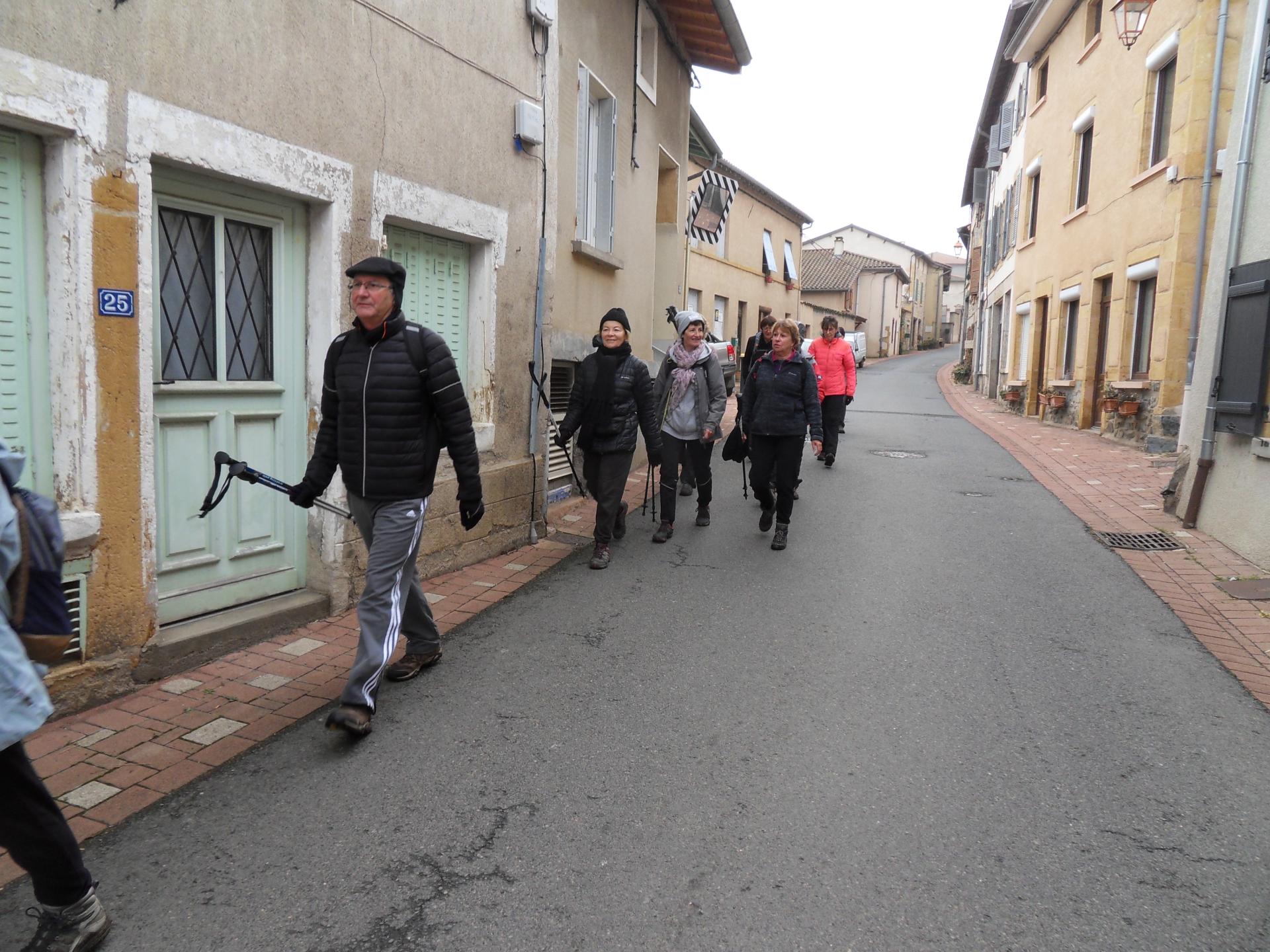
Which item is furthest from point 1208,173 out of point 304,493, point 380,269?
point 304,493

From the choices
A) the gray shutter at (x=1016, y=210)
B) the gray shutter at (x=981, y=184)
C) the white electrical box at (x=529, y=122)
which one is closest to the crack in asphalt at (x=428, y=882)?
the white electrical box at (x=529, y=122)

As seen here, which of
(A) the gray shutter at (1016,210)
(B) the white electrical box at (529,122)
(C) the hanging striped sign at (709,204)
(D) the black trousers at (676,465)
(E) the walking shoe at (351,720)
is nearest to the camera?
(E) the walking shoe at (351,720)

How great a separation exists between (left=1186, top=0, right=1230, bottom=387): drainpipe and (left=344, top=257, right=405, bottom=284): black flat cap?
953 centimetres

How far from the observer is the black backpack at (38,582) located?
88.4 inches

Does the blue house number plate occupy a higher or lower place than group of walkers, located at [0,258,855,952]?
higher

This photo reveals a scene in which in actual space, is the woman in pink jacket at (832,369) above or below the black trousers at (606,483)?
above

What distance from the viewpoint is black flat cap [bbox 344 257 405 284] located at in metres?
3.83

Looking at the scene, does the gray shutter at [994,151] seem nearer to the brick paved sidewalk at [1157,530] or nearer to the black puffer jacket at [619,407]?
the brick paved sidewalk at [1157,530]

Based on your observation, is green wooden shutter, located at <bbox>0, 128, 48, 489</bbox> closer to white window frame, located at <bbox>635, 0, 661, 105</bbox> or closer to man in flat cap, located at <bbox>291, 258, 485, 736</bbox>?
man in flat cap, located at <bbox>291, 258, 485, 736</bbox>

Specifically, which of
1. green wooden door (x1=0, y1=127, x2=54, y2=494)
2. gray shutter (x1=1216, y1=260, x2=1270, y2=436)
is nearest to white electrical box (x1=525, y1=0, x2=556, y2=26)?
green wooden door (x1=0, y1=127, x2=54, y2=494)

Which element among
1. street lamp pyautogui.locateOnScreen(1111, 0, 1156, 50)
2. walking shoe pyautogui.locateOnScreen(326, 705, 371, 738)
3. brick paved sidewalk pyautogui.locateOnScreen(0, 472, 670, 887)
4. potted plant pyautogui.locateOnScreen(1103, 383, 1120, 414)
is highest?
street lamp pyautogui.locateOnScreen(1111, 0, 1156, 50)

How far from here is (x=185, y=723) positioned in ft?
12.9

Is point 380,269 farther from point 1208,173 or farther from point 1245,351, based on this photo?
point 1208,173

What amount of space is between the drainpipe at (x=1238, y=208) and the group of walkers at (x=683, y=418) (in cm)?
296
